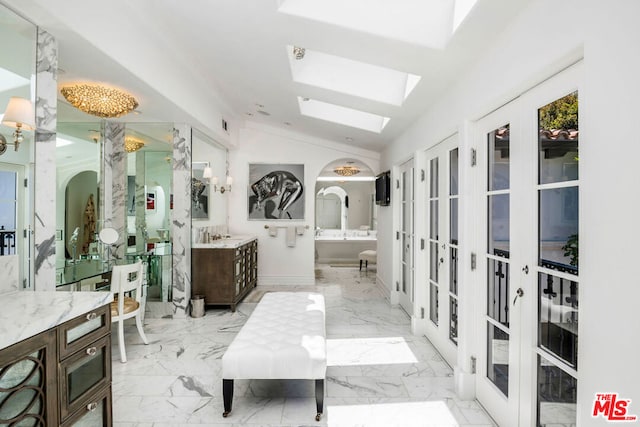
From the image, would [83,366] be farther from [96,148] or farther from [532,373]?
[96,148]

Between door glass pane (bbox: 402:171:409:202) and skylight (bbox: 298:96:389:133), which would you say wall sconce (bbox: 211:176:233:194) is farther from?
door glass pane (bbox: 402:171:409:202)

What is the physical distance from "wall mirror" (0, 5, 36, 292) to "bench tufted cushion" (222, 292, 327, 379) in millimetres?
1258

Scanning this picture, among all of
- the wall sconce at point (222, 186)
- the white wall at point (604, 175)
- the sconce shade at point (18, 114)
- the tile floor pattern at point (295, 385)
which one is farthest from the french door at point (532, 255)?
the wall sconce at point (222, 186)

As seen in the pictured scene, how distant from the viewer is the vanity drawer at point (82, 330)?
4.77ft

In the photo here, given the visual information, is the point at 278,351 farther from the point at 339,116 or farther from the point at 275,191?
the point at 275,191

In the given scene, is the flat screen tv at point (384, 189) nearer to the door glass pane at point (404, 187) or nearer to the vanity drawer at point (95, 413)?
the door glass pane at point (404, 187)

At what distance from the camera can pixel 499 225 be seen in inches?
82.1

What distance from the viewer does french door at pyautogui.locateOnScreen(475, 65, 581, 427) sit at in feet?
4.98

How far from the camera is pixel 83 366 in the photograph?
5.24 ft

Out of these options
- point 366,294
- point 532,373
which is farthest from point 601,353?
point 366,294

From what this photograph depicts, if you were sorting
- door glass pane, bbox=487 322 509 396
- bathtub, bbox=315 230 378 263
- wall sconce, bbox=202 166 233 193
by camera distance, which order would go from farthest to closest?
bathtub, bbox=315 230 378 263, wall sconce, bbox=202 166 233 193, door glass pane, bbox=487 322 509 396

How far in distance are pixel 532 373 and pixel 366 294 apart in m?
3.66

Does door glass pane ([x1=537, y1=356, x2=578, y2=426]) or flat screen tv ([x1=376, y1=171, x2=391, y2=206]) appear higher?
flat screen tv ([x1=376, y1=171, x2=391, y2=206])

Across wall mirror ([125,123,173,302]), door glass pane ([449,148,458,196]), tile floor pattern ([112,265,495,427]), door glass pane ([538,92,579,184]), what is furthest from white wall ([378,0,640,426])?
wall mirror ([125,123,173,302])
